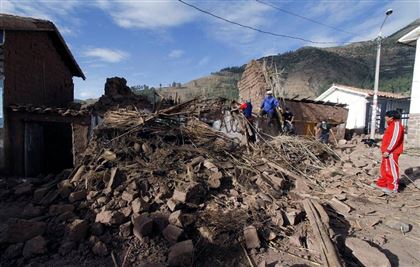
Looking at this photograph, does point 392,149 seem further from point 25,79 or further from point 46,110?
point 25,79

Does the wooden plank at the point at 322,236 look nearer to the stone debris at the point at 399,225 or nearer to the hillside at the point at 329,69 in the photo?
the stone debris at the point at 399,225

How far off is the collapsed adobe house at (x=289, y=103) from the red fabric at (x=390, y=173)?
4030 mm

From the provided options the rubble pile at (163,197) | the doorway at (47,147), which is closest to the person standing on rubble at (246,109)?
the rubble pile at (163,197)

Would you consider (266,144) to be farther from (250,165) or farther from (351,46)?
(351,46)

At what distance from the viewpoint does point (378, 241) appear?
4465mm

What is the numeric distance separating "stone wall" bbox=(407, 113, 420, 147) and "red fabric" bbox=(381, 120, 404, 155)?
6.05 meters

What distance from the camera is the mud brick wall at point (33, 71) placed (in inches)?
299

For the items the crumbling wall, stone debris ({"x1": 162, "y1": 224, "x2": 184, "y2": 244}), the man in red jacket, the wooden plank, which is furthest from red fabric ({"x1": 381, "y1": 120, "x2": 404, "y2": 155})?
the crumbling wall

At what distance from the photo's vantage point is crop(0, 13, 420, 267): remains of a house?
4078mm

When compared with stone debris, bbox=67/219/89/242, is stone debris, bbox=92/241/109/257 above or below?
below

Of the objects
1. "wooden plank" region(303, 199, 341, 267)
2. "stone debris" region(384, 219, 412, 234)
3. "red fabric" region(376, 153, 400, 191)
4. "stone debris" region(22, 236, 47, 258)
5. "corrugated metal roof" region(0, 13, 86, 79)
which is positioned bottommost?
"stone debris" region(22, 236, 47, 258)

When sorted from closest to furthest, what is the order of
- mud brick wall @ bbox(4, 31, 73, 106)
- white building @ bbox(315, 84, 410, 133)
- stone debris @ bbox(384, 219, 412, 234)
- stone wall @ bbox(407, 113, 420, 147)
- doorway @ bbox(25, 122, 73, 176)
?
stone debris @ bbox(384, 219, 412, 234), mud brick wall @ bbox(4, 31, 73, 106), doorway @ bbox(25, 122, 73, 176), stone wall @ bbox(407, 113, 420, 147), white building @ bbox(315, 84, 410, 133)

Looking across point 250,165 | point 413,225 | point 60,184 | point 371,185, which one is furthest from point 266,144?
point 60,184

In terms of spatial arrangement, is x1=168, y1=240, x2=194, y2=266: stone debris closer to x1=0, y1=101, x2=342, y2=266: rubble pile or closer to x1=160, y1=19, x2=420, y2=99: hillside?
x1=0, y1=101, x2=342, y2=266: rubble pile
